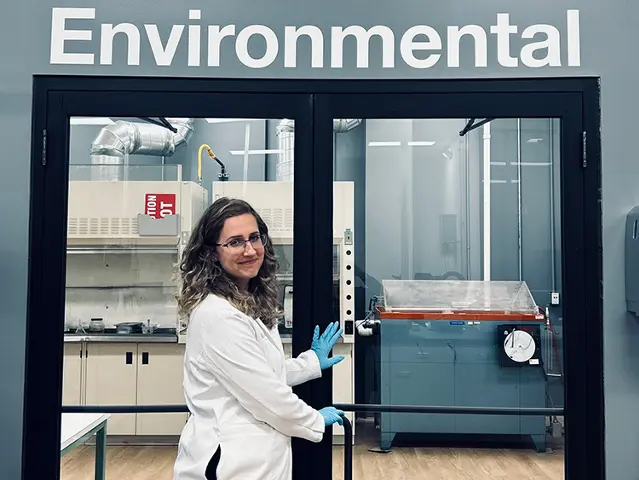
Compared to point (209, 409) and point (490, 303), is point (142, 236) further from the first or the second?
point (490, 303)

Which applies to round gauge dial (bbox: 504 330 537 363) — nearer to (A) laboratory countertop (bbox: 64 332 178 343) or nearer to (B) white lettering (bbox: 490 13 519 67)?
(B) white lettering (bbox: 490 13 519 67)

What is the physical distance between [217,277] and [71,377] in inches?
32.1

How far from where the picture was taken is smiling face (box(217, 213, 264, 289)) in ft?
5.57

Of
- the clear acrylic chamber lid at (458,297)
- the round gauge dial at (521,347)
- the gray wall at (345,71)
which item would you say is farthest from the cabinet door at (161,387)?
the round gauge dial at (521,347)

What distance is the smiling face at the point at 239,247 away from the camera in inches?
66.8

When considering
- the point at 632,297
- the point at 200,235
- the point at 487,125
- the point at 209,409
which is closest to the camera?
the point at 209,409

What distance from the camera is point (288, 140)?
6.77ft

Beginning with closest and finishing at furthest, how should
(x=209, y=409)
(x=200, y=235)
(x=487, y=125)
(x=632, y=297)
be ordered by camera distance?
1. (x=209, y=409)
2. (x=200, y=235)
3. (x=632, y=297)
4. (x=487, y=125)

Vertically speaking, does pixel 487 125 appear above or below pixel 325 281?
above

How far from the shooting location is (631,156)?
2.00 meters

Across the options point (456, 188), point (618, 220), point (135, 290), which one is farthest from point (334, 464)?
point (618, 220)

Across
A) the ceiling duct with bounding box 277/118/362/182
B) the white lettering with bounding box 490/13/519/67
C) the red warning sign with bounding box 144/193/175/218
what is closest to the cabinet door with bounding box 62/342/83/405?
the red warning sign with bounding box 144/193/175/218

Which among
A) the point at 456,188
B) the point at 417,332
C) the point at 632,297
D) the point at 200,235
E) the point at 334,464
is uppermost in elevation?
the point at 456,188

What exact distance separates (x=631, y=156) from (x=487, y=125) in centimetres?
51
